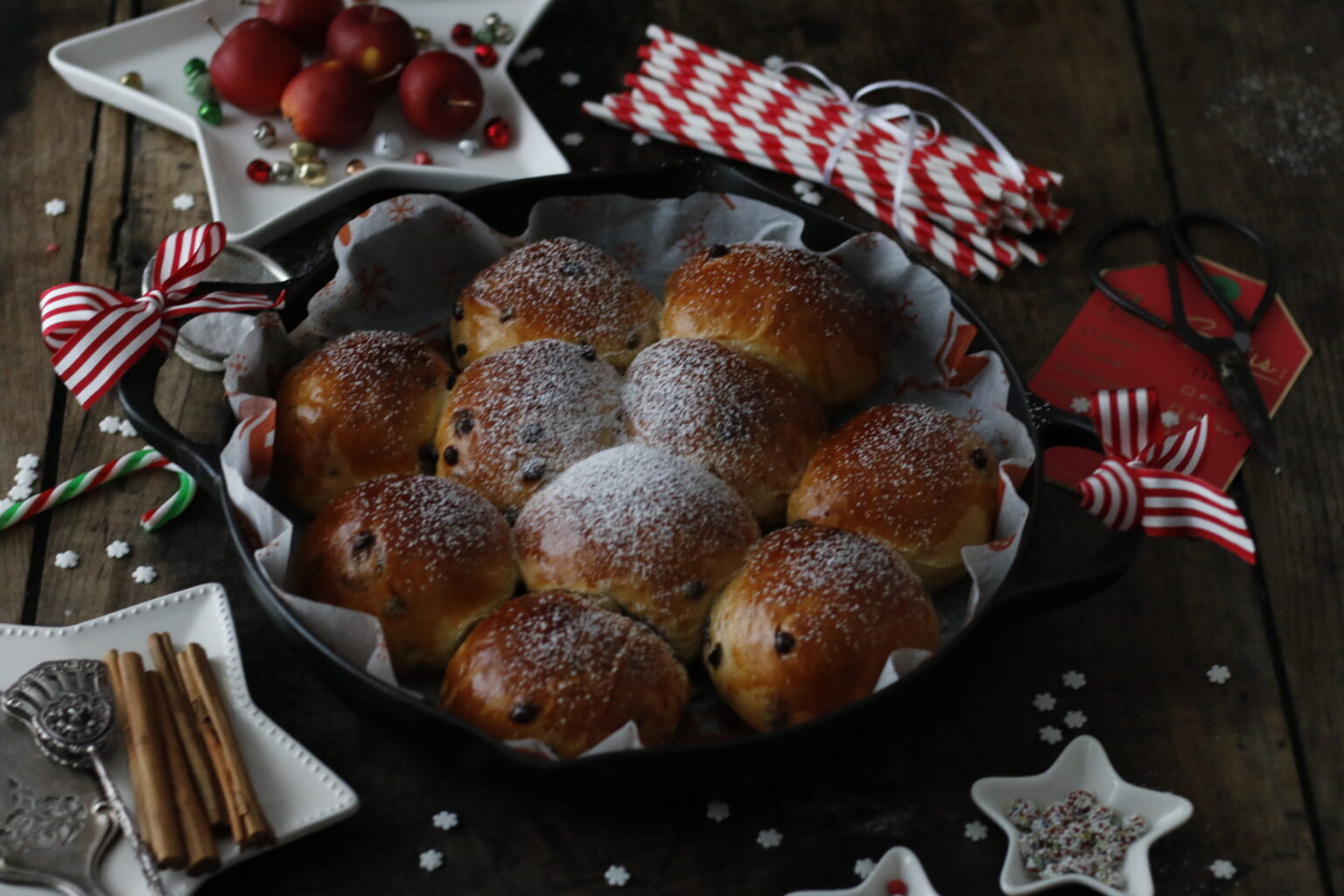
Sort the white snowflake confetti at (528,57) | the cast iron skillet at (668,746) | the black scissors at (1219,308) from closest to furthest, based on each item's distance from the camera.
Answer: the cast iron skillet at (668,746) < the black scissors at (1219,308) < the white snowflake confetti at (528,57)

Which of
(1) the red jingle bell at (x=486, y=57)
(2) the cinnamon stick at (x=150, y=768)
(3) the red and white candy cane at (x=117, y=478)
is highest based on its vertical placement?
(1) the red jingle bell at (x=486, y=57)

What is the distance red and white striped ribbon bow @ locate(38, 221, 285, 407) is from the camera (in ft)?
3.86

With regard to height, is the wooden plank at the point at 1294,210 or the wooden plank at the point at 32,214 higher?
the wooden plank at the point at 1294,210

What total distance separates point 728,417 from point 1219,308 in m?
0.73

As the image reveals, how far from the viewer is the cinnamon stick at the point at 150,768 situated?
101 cm

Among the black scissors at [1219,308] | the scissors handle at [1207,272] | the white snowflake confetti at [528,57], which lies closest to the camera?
the black scissors at [1219,308]

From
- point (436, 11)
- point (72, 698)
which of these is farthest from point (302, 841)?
point (436, 11)

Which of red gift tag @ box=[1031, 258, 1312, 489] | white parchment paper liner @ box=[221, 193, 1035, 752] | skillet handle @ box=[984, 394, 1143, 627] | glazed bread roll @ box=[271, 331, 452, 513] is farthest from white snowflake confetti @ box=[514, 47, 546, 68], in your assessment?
skillet handle @ box=[984, 394, 1143, 627]

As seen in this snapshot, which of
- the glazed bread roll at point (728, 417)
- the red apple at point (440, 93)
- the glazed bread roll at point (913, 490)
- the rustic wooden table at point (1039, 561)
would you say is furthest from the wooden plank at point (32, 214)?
the glazed bread roll at point (913, 490)

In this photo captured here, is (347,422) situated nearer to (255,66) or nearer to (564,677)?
(564,677)

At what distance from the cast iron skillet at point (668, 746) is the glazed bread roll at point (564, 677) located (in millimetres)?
38

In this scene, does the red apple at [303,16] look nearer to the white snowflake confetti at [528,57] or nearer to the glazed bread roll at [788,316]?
the white snowflake confetti at [528,57]

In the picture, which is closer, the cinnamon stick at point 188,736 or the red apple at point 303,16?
the cinnamon stick at point 188,736

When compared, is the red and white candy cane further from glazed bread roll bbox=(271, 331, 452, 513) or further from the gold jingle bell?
the gold jingle bell
